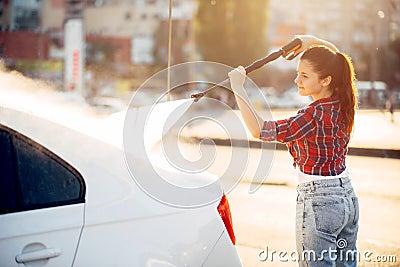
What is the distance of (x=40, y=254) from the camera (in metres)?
2.31

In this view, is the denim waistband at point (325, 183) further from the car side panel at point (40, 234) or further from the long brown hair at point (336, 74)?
the car side panel at point (40, 234)

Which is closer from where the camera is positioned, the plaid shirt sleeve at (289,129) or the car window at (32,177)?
the car window at (32,177)

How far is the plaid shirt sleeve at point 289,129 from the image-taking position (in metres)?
2.80

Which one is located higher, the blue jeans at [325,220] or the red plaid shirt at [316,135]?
the red plaid shirt at [316,135]

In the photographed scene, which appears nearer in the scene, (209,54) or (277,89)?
(209,54)

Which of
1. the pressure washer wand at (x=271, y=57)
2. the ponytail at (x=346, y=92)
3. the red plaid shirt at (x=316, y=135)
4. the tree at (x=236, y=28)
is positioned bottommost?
the tree at (x=236, y=28)

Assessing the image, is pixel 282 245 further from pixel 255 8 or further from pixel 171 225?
pixel 255 8

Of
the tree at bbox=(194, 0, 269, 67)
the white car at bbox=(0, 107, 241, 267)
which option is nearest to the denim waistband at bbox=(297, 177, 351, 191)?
the white car at bbox=(0, 107, 241, 267)

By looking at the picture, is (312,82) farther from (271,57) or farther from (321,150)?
(321,150)

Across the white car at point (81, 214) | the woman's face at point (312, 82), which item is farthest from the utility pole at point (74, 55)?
the white car at point (81, 214)

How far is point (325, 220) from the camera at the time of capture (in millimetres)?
2826

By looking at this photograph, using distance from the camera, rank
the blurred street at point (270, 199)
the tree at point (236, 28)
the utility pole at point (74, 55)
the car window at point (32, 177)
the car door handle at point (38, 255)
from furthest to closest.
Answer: the tree at point (236, 28), the utility pole at point (74, 55), the blurred street at point (270, 199), the car window at point (32, 177), the car door handle at point (38, 255)

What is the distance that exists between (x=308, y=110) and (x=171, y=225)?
0.84 m

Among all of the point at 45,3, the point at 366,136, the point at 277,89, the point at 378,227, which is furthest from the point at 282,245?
the point at 45,3
